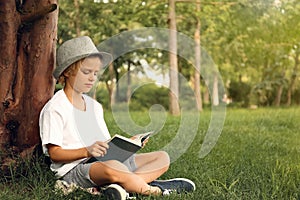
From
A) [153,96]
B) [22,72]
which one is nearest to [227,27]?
[153,96]

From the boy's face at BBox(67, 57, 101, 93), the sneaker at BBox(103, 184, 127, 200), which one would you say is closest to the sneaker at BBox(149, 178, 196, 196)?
the sneaker at BBox(103, 184, 127, 200)

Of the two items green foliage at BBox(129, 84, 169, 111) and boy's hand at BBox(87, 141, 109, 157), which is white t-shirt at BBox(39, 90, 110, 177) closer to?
boy's hand at BBox(87, 141, 109, 157)

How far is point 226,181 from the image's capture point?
3.96 meters

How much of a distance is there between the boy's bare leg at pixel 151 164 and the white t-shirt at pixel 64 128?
1.14 ft

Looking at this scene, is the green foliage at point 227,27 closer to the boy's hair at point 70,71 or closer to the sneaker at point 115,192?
the boy's hair at point 70,71

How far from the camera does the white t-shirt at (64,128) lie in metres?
3.43

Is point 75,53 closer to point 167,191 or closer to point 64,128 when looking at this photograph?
point 64,128

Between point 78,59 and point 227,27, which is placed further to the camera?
point 227,27

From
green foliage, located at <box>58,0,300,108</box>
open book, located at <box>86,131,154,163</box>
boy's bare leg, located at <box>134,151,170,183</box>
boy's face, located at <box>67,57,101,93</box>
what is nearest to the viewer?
open book, located at <box>86,131,154,163</box>

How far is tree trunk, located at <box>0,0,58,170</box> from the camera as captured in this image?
3916 mm

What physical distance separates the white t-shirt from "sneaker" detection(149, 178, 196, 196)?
54 centimetres

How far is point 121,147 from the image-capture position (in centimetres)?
329

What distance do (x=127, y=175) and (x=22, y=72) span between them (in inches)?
47.7

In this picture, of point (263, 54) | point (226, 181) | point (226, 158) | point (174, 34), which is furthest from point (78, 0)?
point (226, 181)
